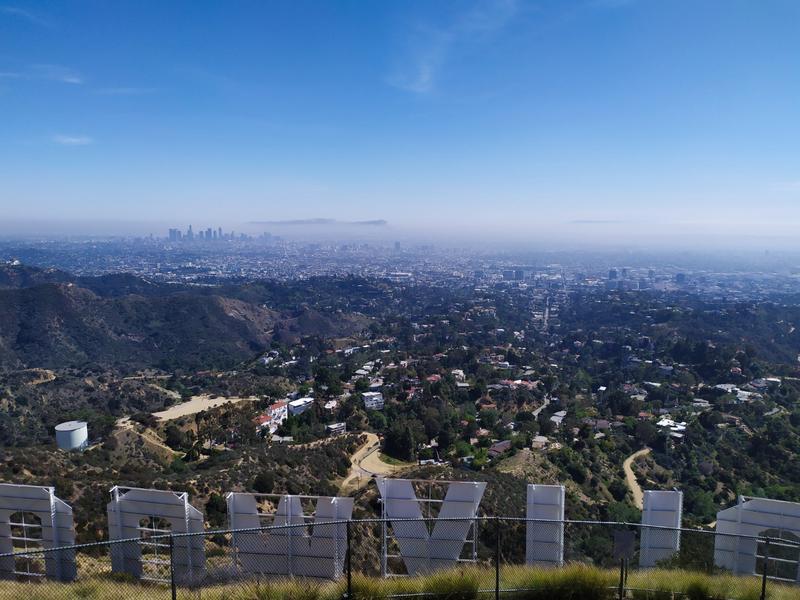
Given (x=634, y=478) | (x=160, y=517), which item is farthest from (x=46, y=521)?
(x=634, y=478)

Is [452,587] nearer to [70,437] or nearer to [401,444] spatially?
[401,444]

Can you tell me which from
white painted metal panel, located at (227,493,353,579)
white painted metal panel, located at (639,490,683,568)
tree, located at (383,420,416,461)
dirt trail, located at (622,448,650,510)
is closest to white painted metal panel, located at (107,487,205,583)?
white painted metal panel, located at (227,493,353,579)

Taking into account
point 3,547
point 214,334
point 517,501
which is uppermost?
point 3,547

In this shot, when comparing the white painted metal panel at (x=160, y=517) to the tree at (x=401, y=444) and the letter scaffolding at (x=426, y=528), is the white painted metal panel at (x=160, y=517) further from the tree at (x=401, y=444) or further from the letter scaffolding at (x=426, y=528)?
the tree at (x=401, y=444)

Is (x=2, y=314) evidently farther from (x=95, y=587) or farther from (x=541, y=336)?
(x=95, y=587)

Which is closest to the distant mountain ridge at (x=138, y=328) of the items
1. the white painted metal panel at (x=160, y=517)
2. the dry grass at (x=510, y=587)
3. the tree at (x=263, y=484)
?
the tree at (x=263, y=484)

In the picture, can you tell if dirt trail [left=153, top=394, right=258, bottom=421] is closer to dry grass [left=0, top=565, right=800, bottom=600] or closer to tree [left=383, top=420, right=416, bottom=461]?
tree [left=383, top=420, right=416, bottom=461]

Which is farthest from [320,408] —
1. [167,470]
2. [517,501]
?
[517,501]
